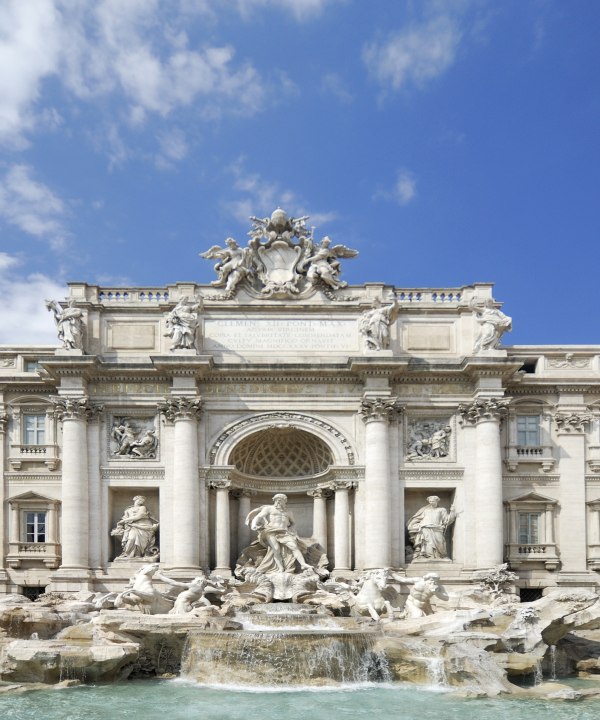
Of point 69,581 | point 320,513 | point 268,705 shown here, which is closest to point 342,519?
point 320,513

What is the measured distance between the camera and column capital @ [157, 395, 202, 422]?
2830 cm

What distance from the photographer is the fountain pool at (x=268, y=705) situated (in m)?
17.0

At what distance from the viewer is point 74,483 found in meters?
27.9

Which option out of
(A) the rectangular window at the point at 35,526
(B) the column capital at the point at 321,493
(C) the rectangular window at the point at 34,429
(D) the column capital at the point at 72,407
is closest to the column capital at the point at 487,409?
(B) the column capital at the point at 321,493

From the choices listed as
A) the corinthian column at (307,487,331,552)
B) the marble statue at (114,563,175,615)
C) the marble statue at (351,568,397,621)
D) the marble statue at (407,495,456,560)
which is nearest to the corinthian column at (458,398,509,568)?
the marble statue at (407,495,456,560)

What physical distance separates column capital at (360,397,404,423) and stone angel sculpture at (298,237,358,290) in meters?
4.34

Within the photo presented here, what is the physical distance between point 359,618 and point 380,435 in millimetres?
6752

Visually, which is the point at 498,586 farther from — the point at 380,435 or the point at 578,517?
the point at 380,435

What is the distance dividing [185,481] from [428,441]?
842 cm

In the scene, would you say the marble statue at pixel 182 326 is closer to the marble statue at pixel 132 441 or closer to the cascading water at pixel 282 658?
the marble statue at pixel 132 441

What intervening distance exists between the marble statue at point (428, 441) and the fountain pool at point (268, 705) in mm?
10427

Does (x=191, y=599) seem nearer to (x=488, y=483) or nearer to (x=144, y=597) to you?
(x=144, y=597)

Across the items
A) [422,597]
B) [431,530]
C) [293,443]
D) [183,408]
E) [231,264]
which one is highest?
[231,264]

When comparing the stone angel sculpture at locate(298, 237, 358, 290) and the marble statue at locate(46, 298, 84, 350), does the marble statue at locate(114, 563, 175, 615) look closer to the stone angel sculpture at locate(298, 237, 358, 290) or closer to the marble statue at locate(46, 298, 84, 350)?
the marble statue at locate(46, 298, 84, 350)
